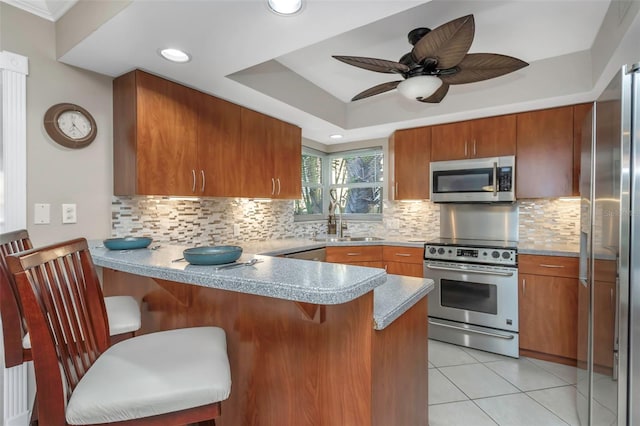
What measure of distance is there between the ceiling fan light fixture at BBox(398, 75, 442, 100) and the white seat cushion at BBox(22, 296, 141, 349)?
6.17ft

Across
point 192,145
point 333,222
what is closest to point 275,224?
point 333,222

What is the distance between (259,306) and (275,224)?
7.79 ft

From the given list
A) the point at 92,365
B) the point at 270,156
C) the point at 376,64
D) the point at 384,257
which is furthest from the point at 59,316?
the point at 384,257

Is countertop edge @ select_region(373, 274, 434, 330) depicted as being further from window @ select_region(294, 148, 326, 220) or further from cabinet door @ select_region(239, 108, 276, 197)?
window @ select_region(294, 148, 326, 220)

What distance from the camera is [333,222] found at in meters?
4.26

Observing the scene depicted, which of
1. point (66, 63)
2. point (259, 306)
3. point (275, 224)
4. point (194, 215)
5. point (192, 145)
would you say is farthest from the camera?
point (275, 224)

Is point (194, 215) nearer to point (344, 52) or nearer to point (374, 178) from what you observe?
point (344, 52)

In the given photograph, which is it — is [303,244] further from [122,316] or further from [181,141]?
[122,316]

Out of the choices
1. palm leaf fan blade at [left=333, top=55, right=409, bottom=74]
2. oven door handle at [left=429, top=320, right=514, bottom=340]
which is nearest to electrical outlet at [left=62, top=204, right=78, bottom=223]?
palm leaf fan blade at [left=333, top=55, right=409, bottom=74]

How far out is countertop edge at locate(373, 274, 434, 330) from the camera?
3.52 feet

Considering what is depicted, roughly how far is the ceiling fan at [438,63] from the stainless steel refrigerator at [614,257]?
56 cm

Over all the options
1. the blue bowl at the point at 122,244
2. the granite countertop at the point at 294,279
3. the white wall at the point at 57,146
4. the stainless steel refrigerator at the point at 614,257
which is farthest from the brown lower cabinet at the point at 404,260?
the white wall at the point at 57,146

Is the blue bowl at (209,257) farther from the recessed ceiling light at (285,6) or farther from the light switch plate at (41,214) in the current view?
the light switch plate at (41,214)

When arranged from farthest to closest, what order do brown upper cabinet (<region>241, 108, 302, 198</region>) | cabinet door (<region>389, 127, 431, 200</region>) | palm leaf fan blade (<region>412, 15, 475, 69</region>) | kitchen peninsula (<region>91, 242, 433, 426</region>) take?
1. cabinet door (<region>389, 127, 431, 200</region>)
2. brown upper cabinet (<region>241, 108, 302, 198</region>)
3. palm leaf fan blade (<region>412, 15, 475, 69</region>)
4. kitchen peninsula (<region>91, 242, 433, 426</region>)
